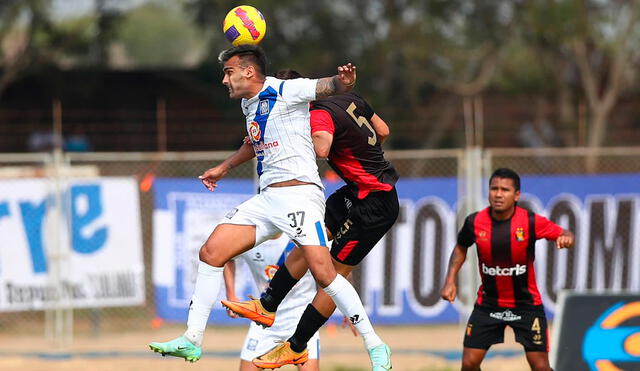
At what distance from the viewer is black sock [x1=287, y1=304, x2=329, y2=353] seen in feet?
28.2

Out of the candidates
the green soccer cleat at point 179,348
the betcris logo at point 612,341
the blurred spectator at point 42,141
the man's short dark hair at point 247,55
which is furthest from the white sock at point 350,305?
the blurred spectator at point 42,141

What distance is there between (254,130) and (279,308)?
1917mm

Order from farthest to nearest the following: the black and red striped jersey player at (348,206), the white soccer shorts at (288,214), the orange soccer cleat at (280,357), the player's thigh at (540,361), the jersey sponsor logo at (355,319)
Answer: the player's thigh at (540,361)
the orange soccer cleat at (280,357)
the black and red striped jersey player at (348,206)
the jersey sponsor logo at (355,319)
the white soccer shorts at (288,214)

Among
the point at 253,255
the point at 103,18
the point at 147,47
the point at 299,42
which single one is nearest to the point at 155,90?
the point at 103,18

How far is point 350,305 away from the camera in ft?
26.8

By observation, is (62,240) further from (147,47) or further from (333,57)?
(147,47)

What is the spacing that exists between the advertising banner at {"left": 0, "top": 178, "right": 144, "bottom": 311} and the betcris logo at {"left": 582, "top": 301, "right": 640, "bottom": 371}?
22.5ft

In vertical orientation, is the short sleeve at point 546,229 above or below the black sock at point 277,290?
above

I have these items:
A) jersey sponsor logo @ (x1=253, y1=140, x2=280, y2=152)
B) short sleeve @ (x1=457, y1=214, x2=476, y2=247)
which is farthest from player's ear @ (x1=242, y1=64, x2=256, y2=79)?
short sleeve @ (x1=457, y1=214, x2=476, y2=247)

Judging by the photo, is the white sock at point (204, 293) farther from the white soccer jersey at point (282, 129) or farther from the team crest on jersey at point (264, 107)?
the team crest on jersey at point (264, 107)

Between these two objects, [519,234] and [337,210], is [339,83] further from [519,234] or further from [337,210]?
[519,234]

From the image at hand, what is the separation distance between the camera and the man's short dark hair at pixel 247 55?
315 inches

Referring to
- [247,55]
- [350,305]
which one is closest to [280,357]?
[350,305]

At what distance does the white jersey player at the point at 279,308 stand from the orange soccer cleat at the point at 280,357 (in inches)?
18.2
